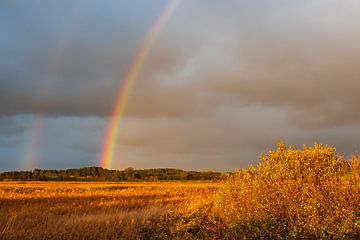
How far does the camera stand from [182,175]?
505ft

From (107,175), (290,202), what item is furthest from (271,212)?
(107,175)

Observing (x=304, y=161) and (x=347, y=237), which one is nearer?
(x=347, y=237)

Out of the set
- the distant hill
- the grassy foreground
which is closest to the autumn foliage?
the grassy foreground

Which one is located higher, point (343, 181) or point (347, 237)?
point (343, 181)

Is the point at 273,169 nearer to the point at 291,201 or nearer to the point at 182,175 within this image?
the point at 291,201

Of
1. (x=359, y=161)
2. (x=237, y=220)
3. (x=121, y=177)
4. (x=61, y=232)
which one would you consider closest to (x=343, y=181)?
(x=359, y=161)

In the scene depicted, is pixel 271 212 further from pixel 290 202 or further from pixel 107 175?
pixel 107 175

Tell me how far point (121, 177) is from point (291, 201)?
454 feet

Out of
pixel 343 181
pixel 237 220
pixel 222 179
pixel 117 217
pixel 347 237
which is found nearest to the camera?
pixel 347 237

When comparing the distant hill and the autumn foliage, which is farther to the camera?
the distant hill

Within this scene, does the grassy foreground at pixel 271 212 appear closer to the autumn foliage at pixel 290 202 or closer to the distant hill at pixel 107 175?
the autumn foliage at pixel 290 202

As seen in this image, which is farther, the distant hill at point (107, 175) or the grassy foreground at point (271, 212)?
the distant hill at point (107, 175)

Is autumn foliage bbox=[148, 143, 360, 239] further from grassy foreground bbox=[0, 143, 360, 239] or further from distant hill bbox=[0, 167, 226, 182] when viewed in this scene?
distant hill bbox=[0, 167, 226, 182]

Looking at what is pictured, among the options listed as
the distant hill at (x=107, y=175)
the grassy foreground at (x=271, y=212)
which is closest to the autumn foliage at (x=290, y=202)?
the grassy foreground at (x=271, y=212)
